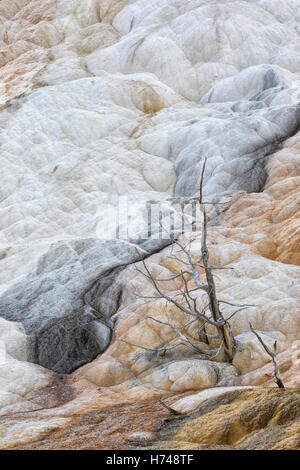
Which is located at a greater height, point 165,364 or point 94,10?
point 94,10

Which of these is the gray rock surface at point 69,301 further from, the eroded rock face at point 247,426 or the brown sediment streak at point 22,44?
the brown sediment streak at point 22,44

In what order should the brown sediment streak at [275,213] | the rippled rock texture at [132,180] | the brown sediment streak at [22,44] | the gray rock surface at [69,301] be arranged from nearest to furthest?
the rippled rock texture at [132,180] < the gray rock surface at [69,301] < the brown sediment streak at [275,213] < the brown sediment streak at [22,44]

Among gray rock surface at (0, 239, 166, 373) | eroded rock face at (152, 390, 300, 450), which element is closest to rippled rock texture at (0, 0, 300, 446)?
gray rock surface at (0, 239, 166, 373)

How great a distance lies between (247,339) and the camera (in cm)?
839

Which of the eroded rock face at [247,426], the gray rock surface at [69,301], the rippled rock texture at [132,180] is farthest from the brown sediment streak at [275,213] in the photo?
the eroded rock face at [247,426]

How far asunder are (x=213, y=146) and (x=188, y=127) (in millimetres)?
1931

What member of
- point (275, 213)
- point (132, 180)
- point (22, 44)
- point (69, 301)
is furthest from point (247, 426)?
point (22, 44)

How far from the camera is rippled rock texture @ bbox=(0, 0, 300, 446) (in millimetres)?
8922

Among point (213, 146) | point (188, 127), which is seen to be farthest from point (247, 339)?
point (188, 127)

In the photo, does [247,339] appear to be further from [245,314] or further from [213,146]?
[213,146]

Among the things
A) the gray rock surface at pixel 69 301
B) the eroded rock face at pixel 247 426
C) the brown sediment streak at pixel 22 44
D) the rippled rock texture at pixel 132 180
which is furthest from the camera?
the brown sediment streak at pixel 22 44

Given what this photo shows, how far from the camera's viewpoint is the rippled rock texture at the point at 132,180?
892 cm

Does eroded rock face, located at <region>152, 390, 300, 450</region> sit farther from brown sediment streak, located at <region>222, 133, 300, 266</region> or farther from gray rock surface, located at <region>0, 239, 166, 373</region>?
brown sediment streak, located at <region>222, 133, 300, 266</region>

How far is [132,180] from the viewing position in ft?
54.9
